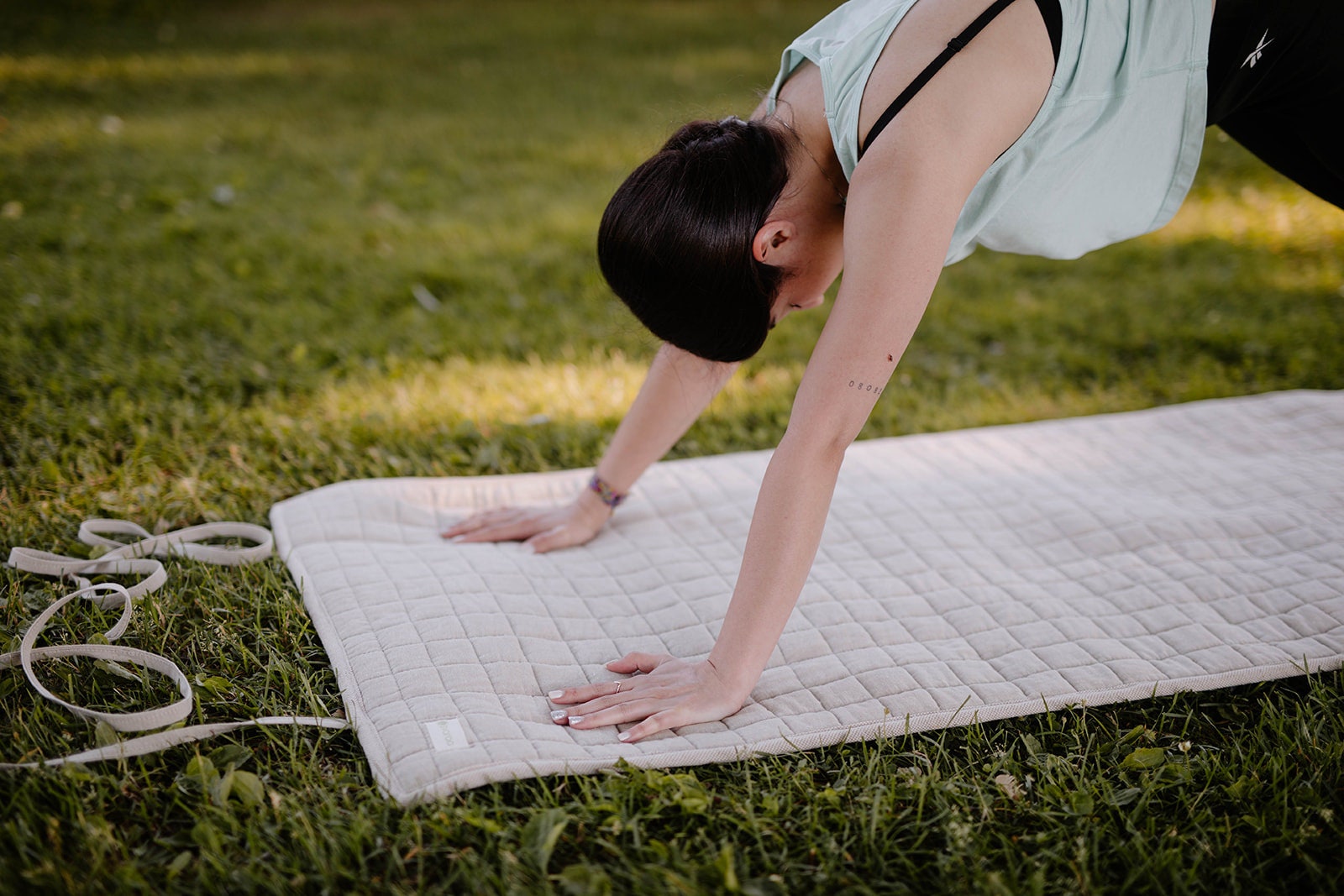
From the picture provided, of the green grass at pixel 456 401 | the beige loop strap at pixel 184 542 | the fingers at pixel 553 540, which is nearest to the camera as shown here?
the green grass at pixel 456 401

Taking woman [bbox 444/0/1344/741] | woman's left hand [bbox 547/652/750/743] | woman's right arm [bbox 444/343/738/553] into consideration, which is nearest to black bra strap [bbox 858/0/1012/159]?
woman [bbox 444/0/1344/741]

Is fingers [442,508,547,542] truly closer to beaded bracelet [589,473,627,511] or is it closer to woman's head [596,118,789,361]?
beaded bracelet [589,473,627,511]

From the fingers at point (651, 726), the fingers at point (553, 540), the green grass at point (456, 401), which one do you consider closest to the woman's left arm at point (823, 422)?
the fingers at point (651, 726)

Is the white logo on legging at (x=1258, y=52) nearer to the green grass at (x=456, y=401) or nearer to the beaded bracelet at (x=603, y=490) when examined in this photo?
the green grass at (x=456, y=401)

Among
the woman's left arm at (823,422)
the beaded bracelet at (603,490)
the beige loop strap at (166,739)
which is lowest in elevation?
the beige loop strap at (166,739)

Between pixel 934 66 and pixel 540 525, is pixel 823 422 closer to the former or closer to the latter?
pixel 934 66

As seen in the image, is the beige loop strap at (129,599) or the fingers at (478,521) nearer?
the beige loop strap at (129,599)

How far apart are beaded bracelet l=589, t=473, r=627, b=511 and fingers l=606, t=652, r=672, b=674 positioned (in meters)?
0.50

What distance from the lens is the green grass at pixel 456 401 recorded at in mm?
1314

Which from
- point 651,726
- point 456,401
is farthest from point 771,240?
point 456,401

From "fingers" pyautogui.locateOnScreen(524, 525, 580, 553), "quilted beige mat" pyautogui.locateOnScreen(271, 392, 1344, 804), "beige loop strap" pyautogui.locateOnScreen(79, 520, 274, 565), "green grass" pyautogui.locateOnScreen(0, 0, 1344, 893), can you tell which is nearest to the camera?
"green grass" pyautogui.locateOnScreen(0, 0, 1344, 893)

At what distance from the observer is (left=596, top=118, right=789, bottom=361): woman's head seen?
1452 mm

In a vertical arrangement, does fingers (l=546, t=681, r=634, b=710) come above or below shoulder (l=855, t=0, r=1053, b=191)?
below

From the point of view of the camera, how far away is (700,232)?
4.74ft
